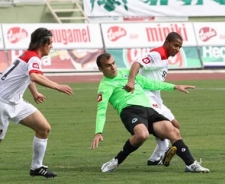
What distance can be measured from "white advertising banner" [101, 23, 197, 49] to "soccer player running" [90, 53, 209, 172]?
86.4ft

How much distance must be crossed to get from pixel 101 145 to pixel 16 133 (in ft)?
9.96

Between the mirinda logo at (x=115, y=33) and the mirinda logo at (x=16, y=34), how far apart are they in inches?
150

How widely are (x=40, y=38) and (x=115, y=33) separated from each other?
27.9 meters

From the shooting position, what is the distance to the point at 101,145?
16.3 metres

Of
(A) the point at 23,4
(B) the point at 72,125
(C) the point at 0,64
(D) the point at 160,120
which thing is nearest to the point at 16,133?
(B) the point at 72,125

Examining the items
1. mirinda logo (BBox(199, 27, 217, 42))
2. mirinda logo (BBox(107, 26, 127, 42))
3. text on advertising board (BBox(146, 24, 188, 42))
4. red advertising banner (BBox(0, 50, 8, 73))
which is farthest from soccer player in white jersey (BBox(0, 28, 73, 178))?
mirinda logo (BBox(199, 27, 217, 42))

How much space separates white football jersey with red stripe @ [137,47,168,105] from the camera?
44.8 feet

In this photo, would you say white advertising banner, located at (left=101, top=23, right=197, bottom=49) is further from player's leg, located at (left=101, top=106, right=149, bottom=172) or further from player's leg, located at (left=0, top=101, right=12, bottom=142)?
player's leg, located at (left=0, top=101, right=12, bottom=142)

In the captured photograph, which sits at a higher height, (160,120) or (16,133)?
(160,120)

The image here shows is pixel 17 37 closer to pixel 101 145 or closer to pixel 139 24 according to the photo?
pixel 139 24

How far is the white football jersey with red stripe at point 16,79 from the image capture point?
39.4ft

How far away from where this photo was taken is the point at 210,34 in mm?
41094

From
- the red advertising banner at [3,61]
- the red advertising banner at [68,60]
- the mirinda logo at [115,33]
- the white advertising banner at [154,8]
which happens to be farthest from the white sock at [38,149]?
the white advertising banner at [154,8]

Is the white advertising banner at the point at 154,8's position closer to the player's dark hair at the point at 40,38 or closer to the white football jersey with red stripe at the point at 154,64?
the white football jersey with red stripe at the point at 154,64
